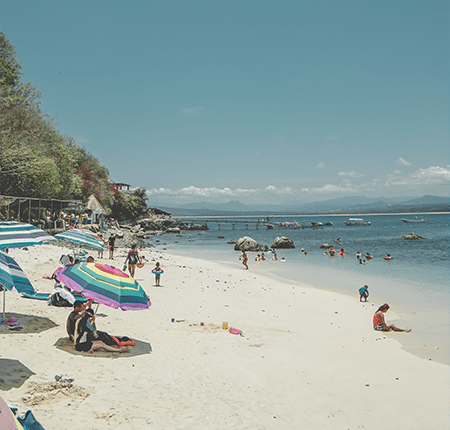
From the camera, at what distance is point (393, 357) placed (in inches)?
372

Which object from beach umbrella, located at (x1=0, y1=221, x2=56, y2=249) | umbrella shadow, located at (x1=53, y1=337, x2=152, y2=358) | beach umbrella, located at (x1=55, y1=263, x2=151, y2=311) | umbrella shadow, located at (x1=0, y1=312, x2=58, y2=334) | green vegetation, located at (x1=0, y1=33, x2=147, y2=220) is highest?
green vegetation, located at (x1=0, y1=33, x2=147, y2=220)

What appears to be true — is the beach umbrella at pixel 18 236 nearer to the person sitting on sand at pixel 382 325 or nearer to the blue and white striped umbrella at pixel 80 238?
the blue and white striped umbrella at pixel 80 238

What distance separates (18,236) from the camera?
28.3 ft

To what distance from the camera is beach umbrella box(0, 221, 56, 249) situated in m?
8.32

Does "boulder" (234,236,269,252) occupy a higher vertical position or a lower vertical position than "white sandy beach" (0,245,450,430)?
lower

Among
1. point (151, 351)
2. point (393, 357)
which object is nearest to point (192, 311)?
point (151, 351)

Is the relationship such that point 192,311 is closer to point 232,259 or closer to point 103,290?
point 103,290

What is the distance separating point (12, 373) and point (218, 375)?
12.7ft

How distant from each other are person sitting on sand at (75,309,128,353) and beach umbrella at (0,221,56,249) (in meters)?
2.51

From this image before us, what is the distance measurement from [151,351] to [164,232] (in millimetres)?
66596

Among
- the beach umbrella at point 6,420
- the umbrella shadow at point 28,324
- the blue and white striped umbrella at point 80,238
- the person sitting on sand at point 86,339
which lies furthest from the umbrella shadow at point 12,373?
A: the blue and white striped umbrella at point 80,238

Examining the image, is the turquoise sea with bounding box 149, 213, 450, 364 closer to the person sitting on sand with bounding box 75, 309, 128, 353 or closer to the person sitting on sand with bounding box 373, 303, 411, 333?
the person sitting on sand with bounding box 373, 303, 411, 333

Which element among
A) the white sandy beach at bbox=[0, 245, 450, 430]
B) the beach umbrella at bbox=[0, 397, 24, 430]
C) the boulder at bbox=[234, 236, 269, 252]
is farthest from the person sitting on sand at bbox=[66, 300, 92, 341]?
the boulder at bbox=[234, 236, 269, 252]

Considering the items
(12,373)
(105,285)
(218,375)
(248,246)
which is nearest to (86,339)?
(105,285)
